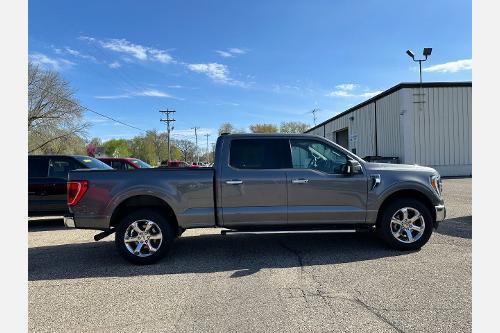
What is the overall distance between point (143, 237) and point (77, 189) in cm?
125

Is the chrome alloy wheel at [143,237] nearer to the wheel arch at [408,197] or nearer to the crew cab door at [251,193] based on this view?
the crew cab door at [251,193]

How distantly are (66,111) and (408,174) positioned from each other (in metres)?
48.6

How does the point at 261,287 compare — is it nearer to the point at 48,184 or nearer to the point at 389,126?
the point at 48,184

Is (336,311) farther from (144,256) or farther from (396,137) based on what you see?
(396,137)

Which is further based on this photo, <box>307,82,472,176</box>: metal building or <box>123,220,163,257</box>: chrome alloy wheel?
<box>307,82,472,176</box>: metal building

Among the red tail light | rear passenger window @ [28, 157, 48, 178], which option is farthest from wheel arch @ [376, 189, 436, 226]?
rear passenger window @ [28, 157, 48, 178]

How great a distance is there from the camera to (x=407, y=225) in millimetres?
6062

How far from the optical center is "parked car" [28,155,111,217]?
899 cm

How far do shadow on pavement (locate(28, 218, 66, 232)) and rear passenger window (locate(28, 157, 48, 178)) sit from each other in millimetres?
1400

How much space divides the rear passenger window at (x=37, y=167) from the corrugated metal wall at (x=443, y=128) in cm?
2177

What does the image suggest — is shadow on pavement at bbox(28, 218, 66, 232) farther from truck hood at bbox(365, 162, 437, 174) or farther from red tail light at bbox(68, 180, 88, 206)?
truck hood at bbox(365, 162, 437, 174)

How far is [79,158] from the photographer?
973 centimetres

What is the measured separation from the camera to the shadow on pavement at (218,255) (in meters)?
5.41

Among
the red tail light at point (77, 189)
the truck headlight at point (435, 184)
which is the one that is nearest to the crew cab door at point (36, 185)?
the red tail light at point (77, 189)
